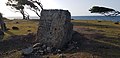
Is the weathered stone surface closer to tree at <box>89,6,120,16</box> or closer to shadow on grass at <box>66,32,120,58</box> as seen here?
shadow on grass at <box>66,32,120,58</box>

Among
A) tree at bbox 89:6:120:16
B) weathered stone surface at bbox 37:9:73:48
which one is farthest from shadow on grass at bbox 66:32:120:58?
tree at bbox 89:6:120:16

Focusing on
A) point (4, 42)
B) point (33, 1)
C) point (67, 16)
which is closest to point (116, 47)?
point (67, 16)

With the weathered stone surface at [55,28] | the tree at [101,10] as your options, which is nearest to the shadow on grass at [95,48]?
the weathered stone surface at [55,28]

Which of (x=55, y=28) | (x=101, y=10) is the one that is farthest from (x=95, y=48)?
(x=101, y=10)

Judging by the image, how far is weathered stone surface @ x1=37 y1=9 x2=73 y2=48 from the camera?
3528cm

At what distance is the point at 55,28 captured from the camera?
1423 inches

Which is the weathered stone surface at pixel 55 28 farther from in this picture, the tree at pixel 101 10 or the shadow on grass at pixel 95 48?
the tree at pixel 101 10

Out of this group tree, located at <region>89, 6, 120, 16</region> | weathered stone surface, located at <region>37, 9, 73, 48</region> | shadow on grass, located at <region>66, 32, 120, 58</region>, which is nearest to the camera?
shadow on grass, located at <region>66, 32, 120, 58</region>

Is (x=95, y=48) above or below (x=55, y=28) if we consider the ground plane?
below

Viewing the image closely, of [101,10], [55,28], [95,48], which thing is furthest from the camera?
[101,10]

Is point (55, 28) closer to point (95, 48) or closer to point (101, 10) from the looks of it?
point (95, 48)

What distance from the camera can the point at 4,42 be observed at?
39.2 metres

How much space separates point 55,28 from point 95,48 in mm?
5534

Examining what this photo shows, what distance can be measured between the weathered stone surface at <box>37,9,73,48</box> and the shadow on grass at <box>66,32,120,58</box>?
168cm
